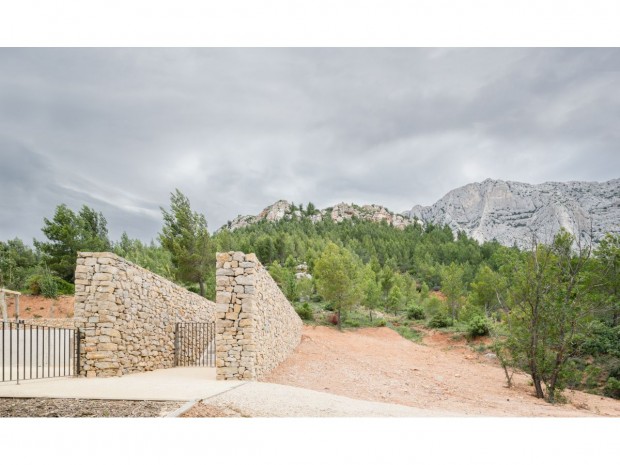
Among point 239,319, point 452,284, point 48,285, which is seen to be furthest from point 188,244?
point 452,284

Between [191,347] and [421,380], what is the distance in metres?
6.10

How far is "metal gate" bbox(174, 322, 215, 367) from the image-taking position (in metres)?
9.98

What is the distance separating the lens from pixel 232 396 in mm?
4887

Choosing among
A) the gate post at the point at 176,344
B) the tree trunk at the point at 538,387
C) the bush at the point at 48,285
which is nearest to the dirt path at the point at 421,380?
the tree trunk at the point at 538,387

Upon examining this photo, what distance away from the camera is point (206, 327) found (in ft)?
38.2

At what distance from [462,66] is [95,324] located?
7.92 m

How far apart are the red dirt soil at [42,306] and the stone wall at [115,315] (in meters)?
12.2

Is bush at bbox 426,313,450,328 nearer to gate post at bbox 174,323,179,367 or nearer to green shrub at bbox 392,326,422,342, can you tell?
green shrub at bbox 392,326,422,342

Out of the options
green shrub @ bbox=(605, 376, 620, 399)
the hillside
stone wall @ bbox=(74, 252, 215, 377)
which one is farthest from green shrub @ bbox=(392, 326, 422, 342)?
stone wall @ bbox=(74, 252, 215, 377)

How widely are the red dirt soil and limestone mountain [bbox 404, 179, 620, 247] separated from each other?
18295 millimetres

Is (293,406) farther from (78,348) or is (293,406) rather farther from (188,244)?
(188,244)
